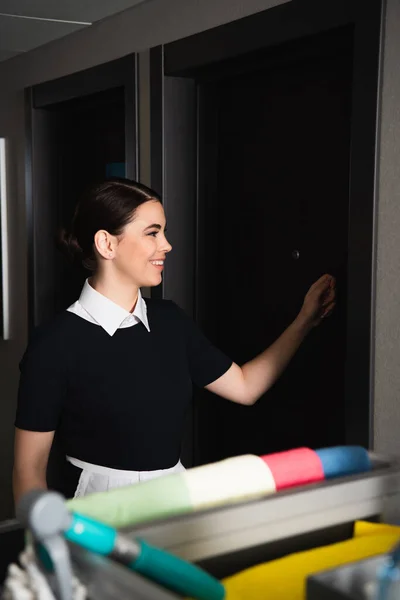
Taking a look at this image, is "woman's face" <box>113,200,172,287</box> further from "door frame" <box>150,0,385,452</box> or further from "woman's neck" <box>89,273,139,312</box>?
"door frame" <box>150,0,385,452</box>

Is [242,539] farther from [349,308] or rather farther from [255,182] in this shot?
[255,182]

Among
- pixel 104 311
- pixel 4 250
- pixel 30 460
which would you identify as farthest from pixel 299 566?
pixel 4 250

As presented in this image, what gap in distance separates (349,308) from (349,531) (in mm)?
998

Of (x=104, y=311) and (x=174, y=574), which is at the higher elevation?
(x=104, y=311)

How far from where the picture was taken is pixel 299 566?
1109 mm

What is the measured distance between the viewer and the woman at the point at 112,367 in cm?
206

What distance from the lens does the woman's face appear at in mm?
2207

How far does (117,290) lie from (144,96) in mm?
1039

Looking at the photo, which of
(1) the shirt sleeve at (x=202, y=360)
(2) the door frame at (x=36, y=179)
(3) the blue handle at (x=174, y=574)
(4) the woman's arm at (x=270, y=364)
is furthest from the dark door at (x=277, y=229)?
(3) the blue handle at (x=174, y=574)

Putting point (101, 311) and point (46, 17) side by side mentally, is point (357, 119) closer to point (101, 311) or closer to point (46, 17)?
point (101, 311)

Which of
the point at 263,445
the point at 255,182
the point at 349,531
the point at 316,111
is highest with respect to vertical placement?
the point at 316,111

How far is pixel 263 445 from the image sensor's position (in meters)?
2.80

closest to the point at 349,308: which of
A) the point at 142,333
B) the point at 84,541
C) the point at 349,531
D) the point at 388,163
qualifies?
the point at 388,163

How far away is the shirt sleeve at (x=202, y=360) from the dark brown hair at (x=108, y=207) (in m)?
0.35
